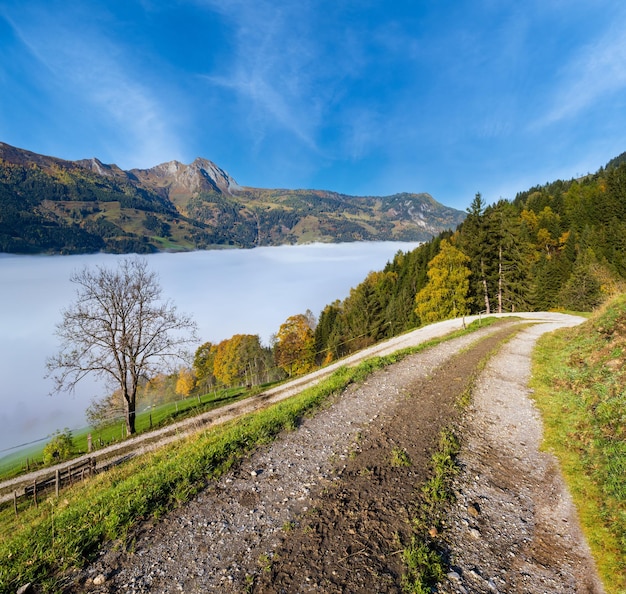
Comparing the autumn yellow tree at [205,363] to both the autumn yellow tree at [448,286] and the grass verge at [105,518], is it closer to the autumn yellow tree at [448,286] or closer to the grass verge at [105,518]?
the autumn yellow tree at [448,286]

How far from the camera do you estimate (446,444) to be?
8828 mm

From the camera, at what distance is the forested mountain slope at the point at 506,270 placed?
49.8 metres

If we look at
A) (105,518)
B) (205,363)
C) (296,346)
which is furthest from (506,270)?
(205,363)

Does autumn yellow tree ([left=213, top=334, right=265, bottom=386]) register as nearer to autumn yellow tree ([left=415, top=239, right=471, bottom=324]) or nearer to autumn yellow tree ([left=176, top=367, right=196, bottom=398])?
autumn yellow tree ([left=176, top=367, right=196, bottom=398])

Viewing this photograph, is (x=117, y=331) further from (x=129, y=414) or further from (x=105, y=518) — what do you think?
(x=105, y=518)

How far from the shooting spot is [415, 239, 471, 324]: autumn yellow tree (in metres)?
48.8

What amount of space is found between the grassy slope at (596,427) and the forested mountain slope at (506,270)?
59.5 ft

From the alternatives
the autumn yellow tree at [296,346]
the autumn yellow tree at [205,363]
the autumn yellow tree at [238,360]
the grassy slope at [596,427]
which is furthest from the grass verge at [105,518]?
the autumn yellow tree at [205,363]

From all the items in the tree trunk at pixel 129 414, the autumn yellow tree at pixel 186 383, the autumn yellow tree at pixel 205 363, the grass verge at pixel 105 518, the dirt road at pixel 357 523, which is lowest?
the autumn yellow tree at pixel 186 383

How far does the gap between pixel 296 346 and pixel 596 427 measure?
69942 millimetres

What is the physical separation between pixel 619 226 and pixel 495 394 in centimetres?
8705

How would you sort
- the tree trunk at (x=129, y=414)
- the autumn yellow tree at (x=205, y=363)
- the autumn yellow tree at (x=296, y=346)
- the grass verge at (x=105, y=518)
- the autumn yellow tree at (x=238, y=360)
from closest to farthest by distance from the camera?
the grass verge at (x=105, y=518)
the tree trunk at (x=129, y=414)
the autumn yellow tree at (x=296, y=346)
the autumn yellow tree at (x=238, y=360)
the autumn yellow tree at (x=205, y=363)

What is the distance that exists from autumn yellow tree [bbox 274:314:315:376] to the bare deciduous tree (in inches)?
1900

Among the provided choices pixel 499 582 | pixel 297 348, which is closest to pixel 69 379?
pixel 499 582
